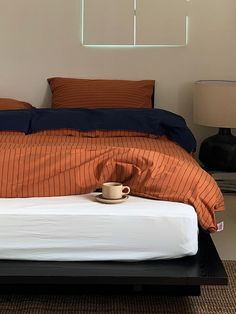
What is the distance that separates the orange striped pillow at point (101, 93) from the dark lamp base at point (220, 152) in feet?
1.68

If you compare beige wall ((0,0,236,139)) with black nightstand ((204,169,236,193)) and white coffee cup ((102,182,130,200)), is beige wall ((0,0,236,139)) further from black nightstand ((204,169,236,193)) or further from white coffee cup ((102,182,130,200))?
white coffee cup ((102,182,130,200))

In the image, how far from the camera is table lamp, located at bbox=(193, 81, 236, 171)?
3623mm

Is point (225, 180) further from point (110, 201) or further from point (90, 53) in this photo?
point (110, 201)

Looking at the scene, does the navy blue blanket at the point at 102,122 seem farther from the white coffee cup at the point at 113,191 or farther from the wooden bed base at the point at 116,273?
the wooden bed base at the point at 116,273

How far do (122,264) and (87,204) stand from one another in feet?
0.87

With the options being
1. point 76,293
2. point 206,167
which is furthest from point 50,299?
point 206,167

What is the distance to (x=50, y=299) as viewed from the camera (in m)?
2.28

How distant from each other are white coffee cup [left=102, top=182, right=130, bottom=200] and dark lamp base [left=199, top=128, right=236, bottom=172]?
1.76 meters

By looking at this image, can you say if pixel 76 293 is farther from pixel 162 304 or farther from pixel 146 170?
pixel 146 170

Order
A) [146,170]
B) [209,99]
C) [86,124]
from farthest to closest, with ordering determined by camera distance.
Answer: [209,99]
[86,124]
[146,170]

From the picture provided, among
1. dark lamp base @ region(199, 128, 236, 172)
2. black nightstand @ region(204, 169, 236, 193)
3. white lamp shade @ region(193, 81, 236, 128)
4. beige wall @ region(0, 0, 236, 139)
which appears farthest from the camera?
beige wall @ region(0, 0, 236, 139)

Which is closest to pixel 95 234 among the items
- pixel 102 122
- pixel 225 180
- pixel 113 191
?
pixel 113 191

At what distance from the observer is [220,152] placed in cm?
374

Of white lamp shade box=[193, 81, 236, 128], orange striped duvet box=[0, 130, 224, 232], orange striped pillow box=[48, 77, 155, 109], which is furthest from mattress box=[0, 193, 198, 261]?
orange striped pillow box=[48, 77, 155, 109]
